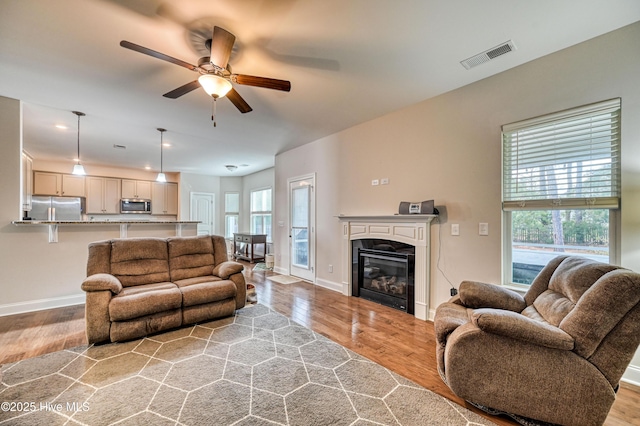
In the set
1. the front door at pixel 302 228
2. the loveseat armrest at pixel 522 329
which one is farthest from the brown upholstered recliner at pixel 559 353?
the front door at pixel 302 228

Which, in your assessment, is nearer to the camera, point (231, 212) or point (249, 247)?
point (249, 247)

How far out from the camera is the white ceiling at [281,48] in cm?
189

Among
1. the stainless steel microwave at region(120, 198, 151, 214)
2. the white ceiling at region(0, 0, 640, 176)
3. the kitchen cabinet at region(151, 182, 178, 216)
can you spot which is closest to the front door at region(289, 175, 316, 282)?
the white ceiling at region(0, 0, 640, 176)

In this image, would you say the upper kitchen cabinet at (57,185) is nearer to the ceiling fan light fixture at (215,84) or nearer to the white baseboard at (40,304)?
the white baseboard at (40,304)

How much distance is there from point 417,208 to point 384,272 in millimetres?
1147

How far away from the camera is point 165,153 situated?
6.04 metres

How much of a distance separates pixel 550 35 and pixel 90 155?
26.9ft

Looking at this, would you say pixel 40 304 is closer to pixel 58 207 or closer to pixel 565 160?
pixel 58 207

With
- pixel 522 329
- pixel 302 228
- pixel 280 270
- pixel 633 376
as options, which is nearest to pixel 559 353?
pixel 522 329

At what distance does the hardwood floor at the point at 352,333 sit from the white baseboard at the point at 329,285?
269 mm

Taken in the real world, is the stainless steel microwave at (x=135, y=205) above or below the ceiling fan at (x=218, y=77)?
below

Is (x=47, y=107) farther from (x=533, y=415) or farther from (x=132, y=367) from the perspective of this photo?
(x=533, y=415)

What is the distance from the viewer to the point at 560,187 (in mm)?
2459

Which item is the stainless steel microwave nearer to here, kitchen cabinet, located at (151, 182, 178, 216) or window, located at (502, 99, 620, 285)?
kitchen cabinet, located at (151, 182, 178, 216)
